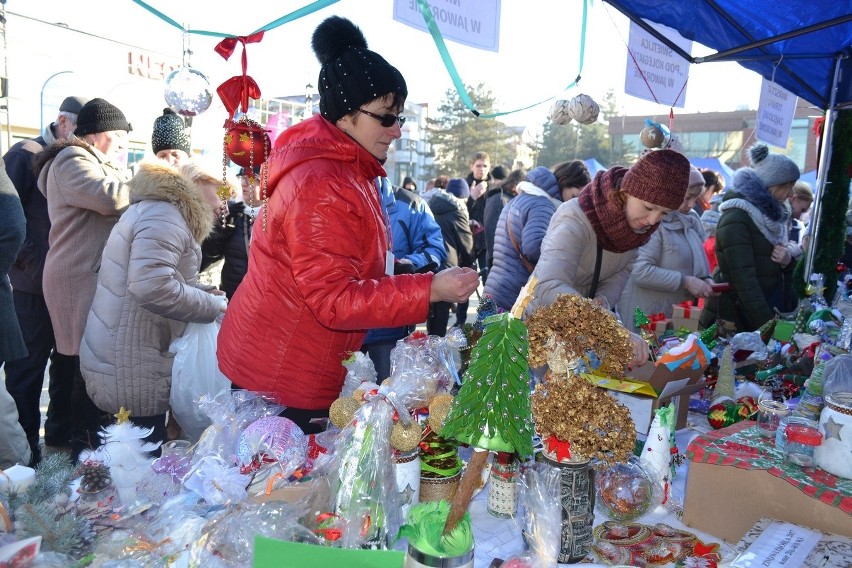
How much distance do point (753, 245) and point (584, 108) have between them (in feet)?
4.45

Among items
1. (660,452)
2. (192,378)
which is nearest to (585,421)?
(660,452)

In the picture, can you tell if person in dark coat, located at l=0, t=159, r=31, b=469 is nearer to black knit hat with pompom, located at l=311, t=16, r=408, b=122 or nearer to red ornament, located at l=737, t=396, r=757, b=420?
black knit hat with pompom, located at l=311, t=16, r=408, b=122

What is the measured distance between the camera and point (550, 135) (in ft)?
133

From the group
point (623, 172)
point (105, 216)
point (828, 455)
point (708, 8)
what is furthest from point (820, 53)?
point (105, 216)

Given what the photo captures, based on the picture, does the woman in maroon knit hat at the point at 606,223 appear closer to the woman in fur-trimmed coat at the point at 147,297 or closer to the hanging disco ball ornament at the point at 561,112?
the woman in fur-trimmed coat at the point at 147,297

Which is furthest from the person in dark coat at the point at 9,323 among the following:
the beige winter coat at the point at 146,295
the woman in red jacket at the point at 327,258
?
the woman in red jacket at the point at 327,258

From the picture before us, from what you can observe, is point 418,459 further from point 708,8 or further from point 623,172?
point 708,8

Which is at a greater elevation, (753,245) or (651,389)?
(753,245)

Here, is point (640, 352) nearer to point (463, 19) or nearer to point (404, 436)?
point (404, 436)

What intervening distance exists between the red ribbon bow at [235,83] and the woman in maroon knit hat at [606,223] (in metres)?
1.17

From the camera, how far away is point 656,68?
3424mm

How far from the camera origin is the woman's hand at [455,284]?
4.96 ft

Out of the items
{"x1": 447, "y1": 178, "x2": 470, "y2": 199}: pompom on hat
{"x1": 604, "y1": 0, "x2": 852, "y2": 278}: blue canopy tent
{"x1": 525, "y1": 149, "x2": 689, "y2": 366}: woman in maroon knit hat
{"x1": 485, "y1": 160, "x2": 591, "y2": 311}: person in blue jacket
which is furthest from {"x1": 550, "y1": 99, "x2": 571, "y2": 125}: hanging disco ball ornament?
{"x1": 447, "y1": 178, "x2": 470, "y2": 199}: pompom on hat

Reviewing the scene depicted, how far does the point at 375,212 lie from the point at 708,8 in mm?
2196
